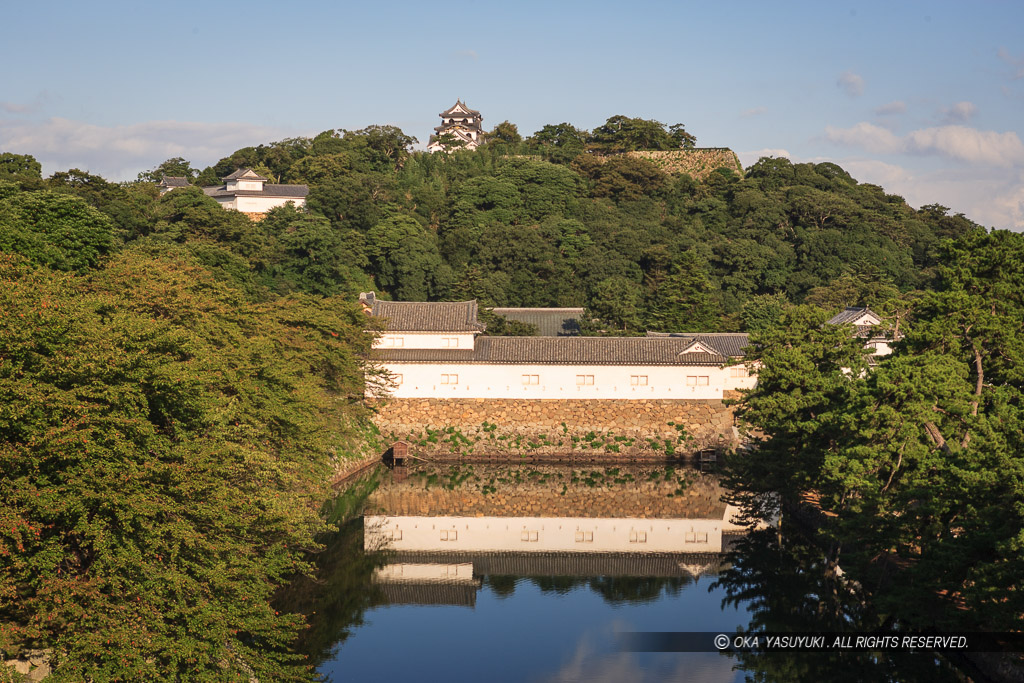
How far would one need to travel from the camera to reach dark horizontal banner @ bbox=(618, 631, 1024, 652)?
46.5 feet

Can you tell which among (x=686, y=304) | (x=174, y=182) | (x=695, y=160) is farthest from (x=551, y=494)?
(x=695, y=160)

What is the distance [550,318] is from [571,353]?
33.6ft

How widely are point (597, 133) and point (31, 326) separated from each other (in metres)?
60.3

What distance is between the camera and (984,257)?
18688 millimetres

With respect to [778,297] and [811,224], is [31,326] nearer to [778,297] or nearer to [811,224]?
[778,297]

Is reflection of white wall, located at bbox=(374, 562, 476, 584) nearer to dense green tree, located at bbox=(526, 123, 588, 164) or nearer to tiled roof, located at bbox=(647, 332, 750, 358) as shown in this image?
tiled roof, located at bbox=(647, 332, 750, 358)

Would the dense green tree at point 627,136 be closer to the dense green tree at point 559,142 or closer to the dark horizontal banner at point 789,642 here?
the dense green tree at point 559,142

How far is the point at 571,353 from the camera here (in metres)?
31.1

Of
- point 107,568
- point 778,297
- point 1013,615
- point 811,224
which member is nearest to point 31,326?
point 107,568

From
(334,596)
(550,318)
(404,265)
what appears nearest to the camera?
(334,596)

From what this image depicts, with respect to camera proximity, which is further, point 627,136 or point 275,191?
point 627,136

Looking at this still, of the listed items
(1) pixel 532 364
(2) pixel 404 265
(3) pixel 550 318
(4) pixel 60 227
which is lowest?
(1) pixel 532 364

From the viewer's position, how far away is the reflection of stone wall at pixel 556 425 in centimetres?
2972

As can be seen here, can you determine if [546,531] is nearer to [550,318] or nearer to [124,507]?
[124,507]
